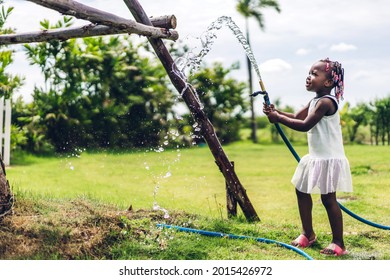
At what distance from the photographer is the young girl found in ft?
13.8

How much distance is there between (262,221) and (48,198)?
216 cm

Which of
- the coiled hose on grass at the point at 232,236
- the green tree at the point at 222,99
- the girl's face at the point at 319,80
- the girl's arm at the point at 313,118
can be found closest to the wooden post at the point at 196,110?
the coiled hose on grass at the point at 232,236

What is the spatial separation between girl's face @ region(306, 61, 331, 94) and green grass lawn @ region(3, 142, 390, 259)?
1319 millimetres

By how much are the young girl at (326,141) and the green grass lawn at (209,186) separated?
43 cm

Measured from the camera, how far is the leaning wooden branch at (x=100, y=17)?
397 cm

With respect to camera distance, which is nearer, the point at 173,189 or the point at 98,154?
the point at 173,189

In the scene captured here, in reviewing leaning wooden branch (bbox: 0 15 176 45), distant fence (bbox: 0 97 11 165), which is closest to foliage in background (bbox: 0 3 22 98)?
distant fence (bbox: 0 97 11 165)

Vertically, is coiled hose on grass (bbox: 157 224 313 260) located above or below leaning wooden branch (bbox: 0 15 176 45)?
below

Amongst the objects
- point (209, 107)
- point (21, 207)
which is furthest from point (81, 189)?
point (209, 107)

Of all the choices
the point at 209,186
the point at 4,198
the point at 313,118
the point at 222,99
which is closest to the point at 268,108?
the point at 313,118

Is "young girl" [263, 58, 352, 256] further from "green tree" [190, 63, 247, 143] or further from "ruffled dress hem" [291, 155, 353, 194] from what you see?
"green tree" [190, 63, 247, 143]

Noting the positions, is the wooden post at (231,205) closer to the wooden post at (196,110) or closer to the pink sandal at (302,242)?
the wooden post at (196,110)

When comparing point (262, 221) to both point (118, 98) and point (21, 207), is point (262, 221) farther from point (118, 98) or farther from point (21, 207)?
point (118, 98)
